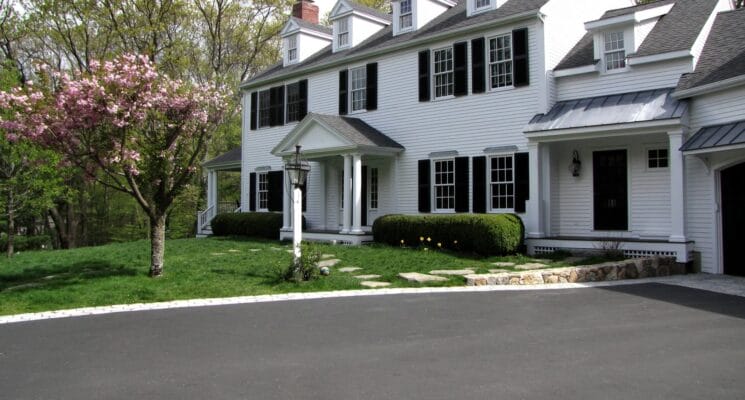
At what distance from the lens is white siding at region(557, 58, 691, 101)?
14.1 metres

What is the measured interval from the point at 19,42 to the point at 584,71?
25683 millimetres

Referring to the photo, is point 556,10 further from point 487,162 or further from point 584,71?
point 487,162

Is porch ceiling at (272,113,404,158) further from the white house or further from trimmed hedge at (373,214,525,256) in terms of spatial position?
trimmed hedge at (373,214,525,256)

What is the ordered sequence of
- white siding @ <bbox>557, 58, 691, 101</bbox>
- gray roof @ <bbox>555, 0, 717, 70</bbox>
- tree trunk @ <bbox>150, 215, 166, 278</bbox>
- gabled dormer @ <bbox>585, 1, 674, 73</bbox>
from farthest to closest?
1. gabled dormer @ <bbox>585, 1, 674, 73</bbox>
2. gray roof @ <bbox>555, 0, 717, 70</bbox>
3. white siding @ <bbox>557, 58, 691, 101</bbox>
4. tree trunk @ <bbox>150, 215, 166, 278</bbox>

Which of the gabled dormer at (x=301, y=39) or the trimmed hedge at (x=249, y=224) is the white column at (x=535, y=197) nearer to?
the trimmed hedge at (x=249, y=224)

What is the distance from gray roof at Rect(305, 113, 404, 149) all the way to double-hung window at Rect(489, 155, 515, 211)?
3302mm

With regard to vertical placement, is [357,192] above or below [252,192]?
below

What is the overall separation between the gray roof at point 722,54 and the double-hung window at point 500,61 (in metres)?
4.27

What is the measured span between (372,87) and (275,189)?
18.5 feet

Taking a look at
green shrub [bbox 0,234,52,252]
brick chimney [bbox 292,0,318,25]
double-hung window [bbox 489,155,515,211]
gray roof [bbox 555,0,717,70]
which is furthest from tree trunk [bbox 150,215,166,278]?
green shrub [bbox 0,234,52,252]

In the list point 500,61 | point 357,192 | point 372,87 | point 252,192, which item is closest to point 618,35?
point 500,61

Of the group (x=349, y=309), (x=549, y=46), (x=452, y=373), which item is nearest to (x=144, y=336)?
(x=349, y=309)

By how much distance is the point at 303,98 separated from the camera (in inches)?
861

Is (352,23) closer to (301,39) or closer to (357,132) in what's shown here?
(301,39)
